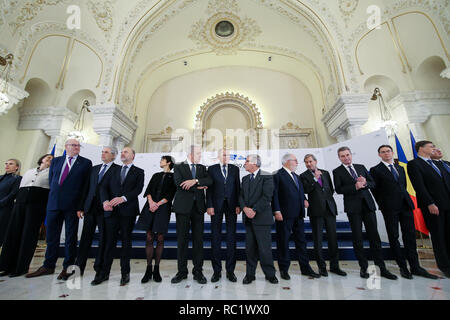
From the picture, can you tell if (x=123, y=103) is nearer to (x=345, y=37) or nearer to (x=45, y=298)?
(x=45, y=298)

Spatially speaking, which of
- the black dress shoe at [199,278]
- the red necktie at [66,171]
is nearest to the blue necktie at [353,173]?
the black dress shoe at [199,278]

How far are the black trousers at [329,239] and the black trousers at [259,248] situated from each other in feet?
1.78

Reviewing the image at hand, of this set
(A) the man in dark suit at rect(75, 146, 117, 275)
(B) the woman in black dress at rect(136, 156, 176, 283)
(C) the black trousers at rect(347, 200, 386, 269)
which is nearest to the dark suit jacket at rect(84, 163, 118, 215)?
(A) the man in dark suit at rect(75, 146, 117, 275)

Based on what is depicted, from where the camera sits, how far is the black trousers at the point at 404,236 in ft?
6.45

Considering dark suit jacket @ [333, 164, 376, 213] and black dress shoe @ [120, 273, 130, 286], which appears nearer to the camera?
black dress shoe @ [120, 273, 130, 286]

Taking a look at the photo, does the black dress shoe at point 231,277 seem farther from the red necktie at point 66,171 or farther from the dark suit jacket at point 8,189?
the dark suit jacket at point 8,189

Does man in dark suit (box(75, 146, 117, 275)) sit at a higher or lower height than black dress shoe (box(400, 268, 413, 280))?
higher

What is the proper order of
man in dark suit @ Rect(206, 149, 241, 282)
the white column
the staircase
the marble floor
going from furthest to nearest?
the white column < the staircase < man in dark suit @ Rect(206, 149, 241, 282) < the marble floor

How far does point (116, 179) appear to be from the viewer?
2.00m

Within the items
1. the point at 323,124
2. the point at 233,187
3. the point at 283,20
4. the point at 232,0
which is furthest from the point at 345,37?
the point at 233,187

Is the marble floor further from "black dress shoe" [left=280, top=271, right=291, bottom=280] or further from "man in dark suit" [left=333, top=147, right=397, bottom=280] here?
"man in dark suit" [left=333, top=147, right=397, bottom=280]

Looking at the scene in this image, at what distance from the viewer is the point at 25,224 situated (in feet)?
6.95

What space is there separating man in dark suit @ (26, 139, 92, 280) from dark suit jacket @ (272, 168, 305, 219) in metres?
2.01

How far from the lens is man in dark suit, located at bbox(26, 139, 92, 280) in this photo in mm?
2037
